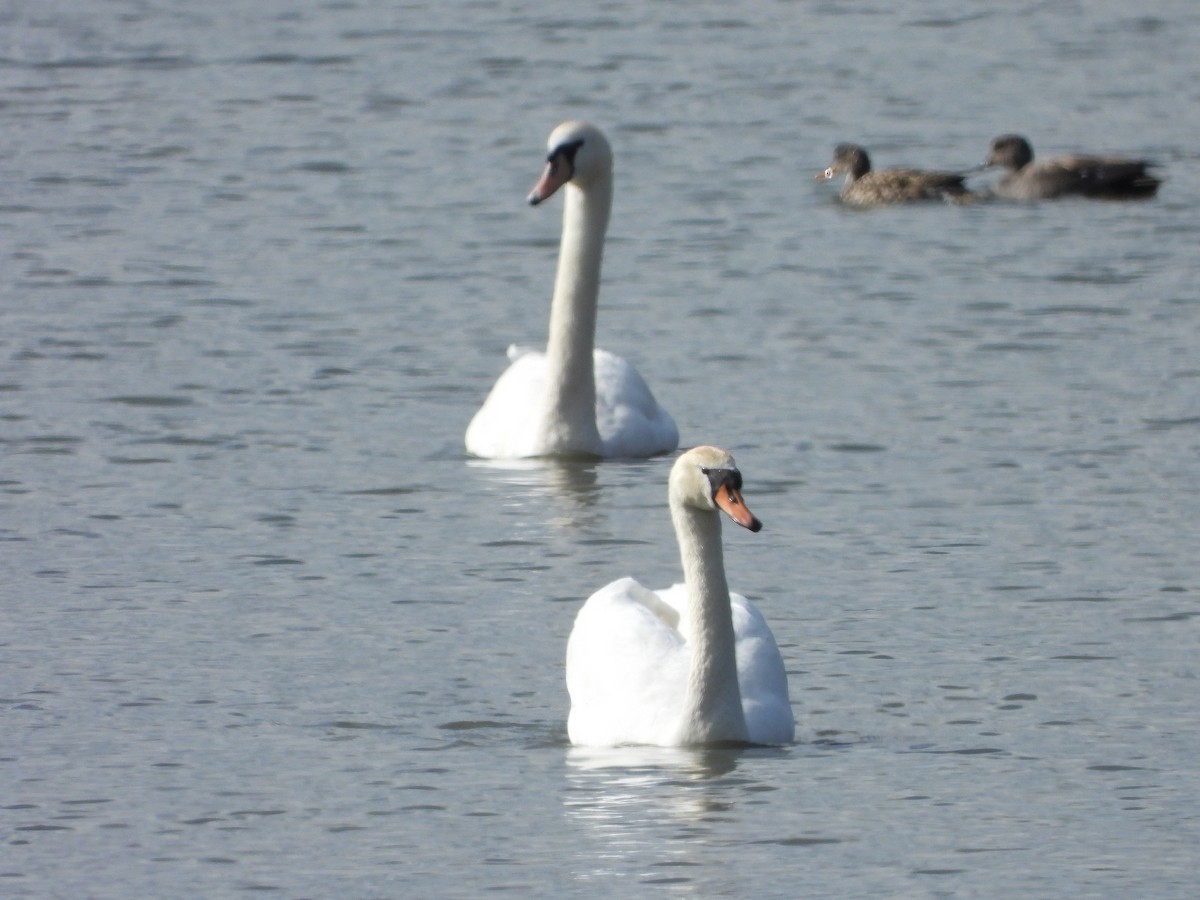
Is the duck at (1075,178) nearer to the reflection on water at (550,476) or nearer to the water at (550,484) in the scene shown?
the water at (550,484)

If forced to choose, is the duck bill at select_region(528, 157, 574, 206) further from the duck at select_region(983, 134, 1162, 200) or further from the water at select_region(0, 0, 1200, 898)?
the duck at select_region(983, 134, 1162, 200)

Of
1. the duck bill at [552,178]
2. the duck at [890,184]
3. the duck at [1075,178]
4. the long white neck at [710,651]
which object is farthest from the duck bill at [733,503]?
the duck at [1075,178]

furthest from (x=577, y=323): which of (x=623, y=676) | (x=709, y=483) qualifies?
(x=709, y=483)

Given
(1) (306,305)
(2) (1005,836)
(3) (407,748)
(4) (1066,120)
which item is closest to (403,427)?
(1) (306,305)

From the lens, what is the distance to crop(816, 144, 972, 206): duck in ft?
67.3

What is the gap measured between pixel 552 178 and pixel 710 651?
542cm

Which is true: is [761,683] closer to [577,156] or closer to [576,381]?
[576,381]

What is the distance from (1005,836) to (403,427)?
6.50 metres

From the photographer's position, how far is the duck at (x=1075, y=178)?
20422 mm

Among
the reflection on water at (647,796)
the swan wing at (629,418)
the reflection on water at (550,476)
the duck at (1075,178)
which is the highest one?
the duck at (1075,178)

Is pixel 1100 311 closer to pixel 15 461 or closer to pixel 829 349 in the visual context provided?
pixel 829 349

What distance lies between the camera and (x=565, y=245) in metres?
14.6

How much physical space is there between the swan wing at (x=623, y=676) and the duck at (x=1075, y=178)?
11.3m

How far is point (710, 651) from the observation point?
364 inches
